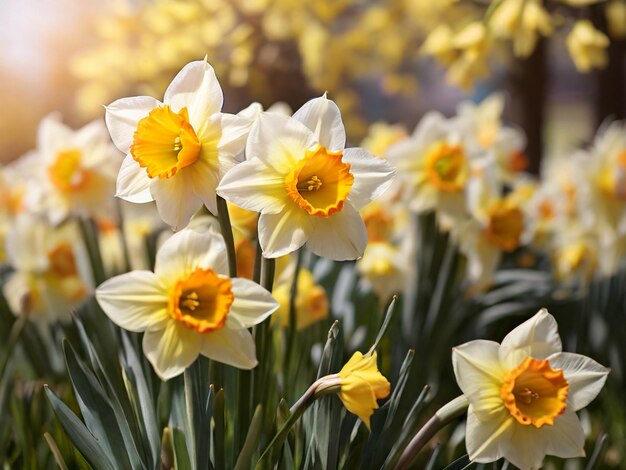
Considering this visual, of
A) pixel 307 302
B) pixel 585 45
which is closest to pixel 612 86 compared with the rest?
pixel 585 45

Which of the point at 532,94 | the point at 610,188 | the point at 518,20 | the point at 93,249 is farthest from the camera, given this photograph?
the point at 532,94

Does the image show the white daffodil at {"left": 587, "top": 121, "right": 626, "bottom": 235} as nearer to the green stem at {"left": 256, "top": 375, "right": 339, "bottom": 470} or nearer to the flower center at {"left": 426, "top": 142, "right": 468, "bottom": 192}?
the flower center at {"left": 426, "top": 142, "right": 468, "bottom": 192}

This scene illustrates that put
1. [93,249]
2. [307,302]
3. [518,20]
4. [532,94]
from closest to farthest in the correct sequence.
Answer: [307,302], [93,249], [518,20], [532,94]

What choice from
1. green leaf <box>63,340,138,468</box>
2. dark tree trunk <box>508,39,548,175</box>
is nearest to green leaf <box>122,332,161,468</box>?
green leaf <box>63,340,138,468</box>

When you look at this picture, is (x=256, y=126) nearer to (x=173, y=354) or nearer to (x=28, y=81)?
(x=173, y=354)

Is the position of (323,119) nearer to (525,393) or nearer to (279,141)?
(279,141)

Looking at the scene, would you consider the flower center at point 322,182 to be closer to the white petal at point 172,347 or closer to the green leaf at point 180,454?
the white petal at point 172,347
